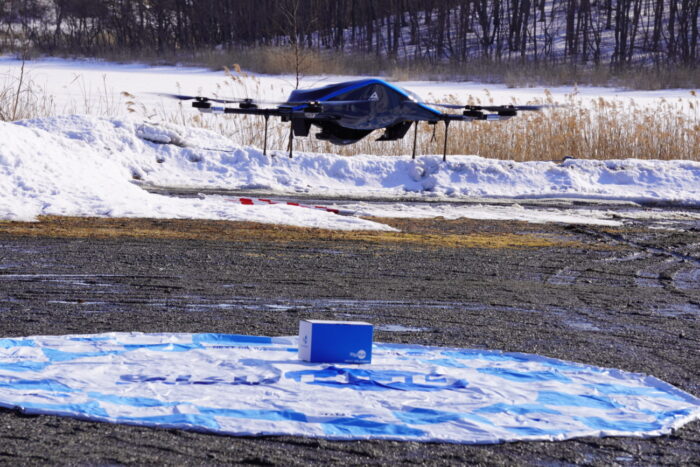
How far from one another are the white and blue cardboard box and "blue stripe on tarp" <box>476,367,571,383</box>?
74 centimetres

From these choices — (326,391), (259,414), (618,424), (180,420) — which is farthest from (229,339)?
(618,424)

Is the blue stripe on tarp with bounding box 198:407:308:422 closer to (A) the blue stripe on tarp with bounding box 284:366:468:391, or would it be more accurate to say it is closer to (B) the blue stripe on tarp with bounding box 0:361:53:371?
(A) the blue stripe on tarp with bounding box 284:366:468:391

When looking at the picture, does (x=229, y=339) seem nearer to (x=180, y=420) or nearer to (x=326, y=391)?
(x=326, y=391)

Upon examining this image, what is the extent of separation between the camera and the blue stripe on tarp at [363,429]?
4.75m

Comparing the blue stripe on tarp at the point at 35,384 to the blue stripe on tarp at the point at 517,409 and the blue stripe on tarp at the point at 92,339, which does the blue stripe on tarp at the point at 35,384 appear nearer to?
the blue stripe on tarp at the point at 92,339

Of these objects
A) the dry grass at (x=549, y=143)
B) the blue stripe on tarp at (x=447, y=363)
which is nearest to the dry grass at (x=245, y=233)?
the blue stripe on tarp at (x=447, y=363)

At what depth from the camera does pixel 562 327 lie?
779 centimetres

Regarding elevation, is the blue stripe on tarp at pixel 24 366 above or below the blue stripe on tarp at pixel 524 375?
above

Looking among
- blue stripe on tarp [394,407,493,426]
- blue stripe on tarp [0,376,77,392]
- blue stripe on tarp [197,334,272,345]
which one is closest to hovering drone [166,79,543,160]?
blue stripe on tarp [197,334,272,345]

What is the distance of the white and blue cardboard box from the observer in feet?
19.8

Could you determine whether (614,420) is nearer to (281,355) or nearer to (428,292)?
(281,355)

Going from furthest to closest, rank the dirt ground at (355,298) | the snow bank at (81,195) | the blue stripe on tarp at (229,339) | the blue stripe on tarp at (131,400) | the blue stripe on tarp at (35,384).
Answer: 1. the snow bank at (81,195)
2. the blue stripe on tarp at (229,339)
3. the blue stripe on tarp at (35,384)
4. the blue stripe on tarp at (131,400)
5. the dirt ground at (355,298)

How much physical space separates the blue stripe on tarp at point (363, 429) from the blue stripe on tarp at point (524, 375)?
4.44 feet

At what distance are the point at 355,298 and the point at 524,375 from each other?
2.82 m
